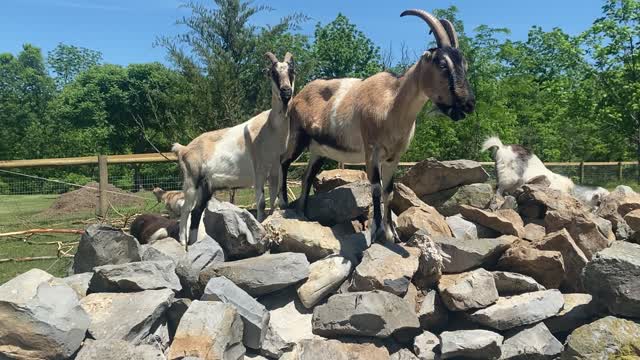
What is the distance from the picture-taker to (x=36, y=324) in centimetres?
412

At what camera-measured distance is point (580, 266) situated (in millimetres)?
5887

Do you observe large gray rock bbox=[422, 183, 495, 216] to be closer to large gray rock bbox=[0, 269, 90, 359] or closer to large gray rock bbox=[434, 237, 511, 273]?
large gray rock bbox=[434, 237, 511, 273]

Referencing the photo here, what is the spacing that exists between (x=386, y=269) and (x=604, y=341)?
1.95 m

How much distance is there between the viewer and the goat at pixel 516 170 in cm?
912

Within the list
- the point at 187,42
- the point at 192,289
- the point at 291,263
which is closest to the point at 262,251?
the point at 291,263

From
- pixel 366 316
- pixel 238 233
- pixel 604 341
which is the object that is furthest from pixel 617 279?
pixel 238 233

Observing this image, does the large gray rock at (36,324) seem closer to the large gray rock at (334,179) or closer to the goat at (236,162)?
the goat at (236,162)

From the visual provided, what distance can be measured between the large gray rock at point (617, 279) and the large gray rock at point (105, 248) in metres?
4.36

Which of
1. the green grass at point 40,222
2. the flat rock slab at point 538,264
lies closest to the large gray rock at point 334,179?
the flat rock slab at point 538,264

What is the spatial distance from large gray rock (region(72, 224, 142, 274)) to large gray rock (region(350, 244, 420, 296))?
87.7 inches

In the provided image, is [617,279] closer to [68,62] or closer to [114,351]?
[114,351]

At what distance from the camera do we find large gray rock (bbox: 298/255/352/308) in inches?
211

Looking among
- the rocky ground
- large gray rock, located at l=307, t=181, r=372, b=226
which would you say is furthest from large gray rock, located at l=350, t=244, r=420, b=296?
large gray rock, located at l=307, t=181, r=372, b=226

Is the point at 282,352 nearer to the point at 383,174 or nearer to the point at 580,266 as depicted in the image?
the point at 383,174
